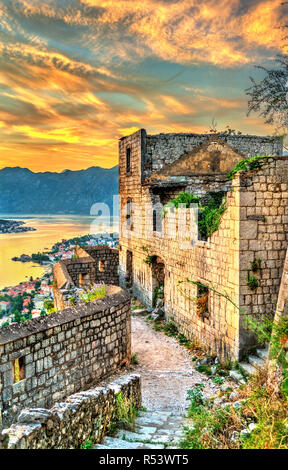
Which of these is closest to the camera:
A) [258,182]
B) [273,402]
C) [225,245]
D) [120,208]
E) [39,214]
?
[273,402]

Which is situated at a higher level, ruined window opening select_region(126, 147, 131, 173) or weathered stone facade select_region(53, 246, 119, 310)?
ruined window opening select_region(126, 147, 131, 173)

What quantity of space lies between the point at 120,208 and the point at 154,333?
899cm

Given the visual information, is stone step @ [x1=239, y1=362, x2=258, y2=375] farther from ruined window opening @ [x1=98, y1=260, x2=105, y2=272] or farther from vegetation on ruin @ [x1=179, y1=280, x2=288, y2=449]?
ruined window opening @ [x1=98, y1=260, x2=105, y2=272]

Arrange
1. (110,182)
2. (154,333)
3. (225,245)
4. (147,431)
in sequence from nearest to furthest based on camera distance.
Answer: (147,431), (225,245), (154,333), (110,182)

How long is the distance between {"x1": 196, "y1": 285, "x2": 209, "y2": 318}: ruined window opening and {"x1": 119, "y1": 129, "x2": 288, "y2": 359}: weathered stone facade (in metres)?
0.11

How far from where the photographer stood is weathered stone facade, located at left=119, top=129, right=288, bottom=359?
787 centimetres

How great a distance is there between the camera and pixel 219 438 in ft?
14.2

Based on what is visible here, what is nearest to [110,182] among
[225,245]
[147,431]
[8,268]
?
[8,268]

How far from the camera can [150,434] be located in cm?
479

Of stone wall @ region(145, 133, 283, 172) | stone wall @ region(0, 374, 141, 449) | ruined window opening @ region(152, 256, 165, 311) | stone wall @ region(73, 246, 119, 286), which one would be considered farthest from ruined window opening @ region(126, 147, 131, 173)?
stone wall @ region(0, 374, 141, 449)

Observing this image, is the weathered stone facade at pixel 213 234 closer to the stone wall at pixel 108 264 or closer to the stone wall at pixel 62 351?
Result: the stone wall at pixel 108 264

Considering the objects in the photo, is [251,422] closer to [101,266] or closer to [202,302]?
[202,302]

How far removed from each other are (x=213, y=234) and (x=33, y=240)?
2463 inches
